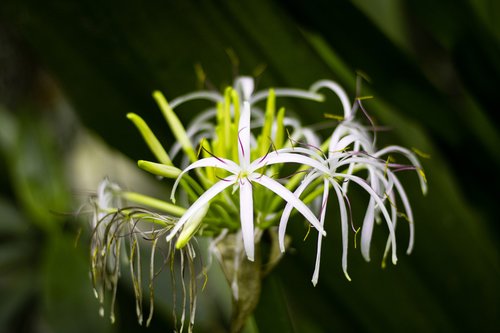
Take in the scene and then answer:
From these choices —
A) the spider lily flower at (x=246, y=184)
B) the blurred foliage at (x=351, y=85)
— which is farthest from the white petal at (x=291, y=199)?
the blurred foliage at (x=351, y=85)

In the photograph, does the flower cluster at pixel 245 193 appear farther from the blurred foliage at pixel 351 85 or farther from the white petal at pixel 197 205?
the blurred foliage at pixel 351 85

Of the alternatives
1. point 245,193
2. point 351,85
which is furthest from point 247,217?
point 351,85

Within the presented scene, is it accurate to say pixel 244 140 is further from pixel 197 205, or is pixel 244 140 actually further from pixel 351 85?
pixel 351 85

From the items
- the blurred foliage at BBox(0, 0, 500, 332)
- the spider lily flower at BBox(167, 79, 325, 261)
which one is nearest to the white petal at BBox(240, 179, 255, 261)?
the spider lily flower at BBox(167, 79, 325, 261)

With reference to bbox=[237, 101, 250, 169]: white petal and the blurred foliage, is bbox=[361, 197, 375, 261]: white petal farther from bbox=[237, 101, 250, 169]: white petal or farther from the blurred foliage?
the blurred foliage

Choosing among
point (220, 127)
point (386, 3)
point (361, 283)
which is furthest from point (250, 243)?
point (386, 3)
